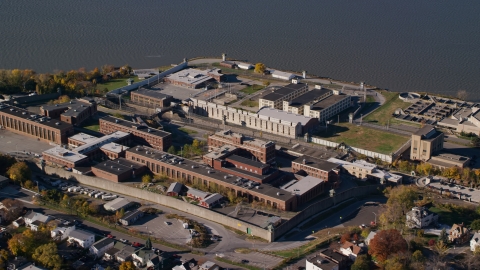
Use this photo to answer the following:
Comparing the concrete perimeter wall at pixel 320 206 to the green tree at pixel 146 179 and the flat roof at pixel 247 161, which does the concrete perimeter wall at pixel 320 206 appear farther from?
the green tree at pixel 146 179

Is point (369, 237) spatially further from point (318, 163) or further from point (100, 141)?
point (100, 141)

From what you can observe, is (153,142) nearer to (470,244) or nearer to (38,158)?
(38,158)

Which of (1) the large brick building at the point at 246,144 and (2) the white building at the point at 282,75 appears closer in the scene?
(1) the large brick building at the point at 246,144

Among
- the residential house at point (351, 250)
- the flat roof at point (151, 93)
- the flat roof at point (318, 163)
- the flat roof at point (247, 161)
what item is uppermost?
the flat roof at point (151, 93)

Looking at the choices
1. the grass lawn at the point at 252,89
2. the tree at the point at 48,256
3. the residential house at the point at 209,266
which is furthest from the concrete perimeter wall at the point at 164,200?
the grass lawn at the point at 252,89

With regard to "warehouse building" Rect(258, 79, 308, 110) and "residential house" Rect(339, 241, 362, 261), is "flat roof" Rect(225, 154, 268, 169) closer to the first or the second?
"residential house" Rect(339, 241, 362, 261)
